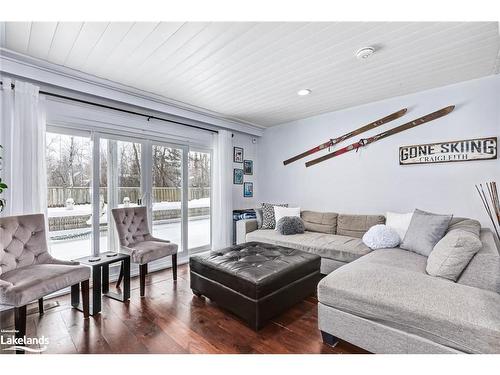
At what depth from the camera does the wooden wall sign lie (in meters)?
2.59

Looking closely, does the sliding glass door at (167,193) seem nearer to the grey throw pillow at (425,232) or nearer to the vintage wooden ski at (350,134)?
the vintage wooden ski at (350,134)

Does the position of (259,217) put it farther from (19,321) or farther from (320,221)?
(19,321)

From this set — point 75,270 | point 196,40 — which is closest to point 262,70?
point 196,40

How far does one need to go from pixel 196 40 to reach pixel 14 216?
216 centimetres

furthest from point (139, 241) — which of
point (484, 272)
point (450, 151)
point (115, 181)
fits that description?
point (450, 151)

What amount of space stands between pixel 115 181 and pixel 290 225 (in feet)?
8.04

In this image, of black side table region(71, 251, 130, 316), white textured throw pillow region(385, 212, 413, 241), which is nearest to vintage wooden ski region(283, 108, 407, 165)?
white textured throw pillow region(385, 212, 413, 241)

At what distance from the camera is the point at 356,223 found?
10.9 feet

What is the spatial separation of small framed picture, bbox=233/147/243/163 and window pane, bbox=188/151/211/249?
1.72 feet

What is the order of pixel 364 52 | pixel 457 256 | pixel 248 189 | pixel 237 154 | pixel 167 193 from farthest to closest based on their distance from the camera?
pixel 248 189 → pixel 237 154 → pixel 167 193 → pixel 364 52 → pixel 457 256

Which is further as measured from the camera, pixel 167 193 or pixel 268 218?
pixel 268 218

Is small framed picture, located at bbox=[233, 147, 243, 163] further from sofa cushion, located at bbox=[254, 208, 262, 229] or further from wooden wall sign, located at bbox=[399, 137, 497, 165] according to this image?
wooden wall sign, located at bbox=[399, 137, 497, 165]

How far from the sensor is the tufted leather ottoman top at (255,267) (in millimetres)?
1965
